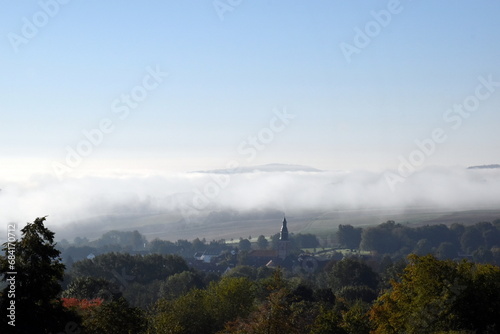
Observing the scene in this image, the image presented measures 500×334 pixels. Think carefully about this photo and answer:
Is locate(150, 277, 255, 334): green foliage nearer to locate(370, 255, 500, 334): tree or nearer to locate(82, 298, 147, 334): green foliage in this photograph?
locate(82, 298, 147, 334): green foliage

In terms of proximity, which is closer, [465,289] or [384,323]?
[465,289]

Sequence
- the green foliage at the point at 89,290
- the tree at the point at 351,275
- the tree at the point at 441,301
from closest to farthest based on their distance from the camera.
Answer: the tree at the point at 441,301
the green foliage at the point at 89,290
the tree at the point at 351,275

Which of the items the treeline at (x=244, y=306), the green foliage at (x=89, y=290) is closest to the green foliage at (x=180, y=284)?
the green foliage at (x=89, y=290)

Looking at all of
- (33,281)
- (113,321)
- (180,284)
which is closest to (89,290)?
(180,284)

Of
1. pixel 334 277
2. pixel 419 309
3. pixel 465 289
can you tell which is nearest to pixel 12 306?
pixel 419 309

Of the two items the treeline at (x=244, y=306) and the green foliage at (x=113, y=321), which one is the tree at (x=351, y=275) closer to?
the treeline at (x=244, y=306)

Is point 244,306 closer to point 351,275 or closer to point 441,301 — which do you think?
point 441,301

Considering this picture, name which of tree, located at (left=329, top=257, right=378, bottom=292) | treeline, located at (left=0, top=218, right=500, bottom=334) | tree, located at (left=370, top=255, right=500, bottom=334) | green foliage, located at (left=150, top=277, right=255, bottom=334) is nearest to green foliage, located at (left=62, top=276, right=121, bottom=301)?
treeline, located at (left=0, top=218, right=500, bottom=334)

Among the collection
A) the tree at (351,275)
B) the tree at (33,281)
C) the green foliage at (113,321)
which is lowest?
the tree at (351,275)

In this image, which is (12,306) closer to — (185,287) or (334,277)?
(185,287)
